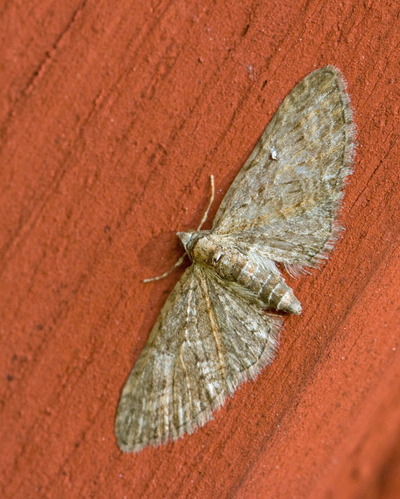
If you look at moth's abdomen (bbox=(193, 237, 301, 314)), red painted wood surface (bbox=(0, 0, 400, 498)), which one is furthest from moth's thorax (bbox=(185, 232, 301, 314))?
red painted wood surface (bbox=(0, 0, 400, 498))

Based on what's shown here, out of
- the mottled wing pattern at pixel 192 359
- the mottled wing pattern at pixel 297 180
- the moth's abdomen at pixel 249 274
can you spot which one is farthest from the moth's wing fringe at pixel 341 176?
the mottled wing pattern at pixel 192 359

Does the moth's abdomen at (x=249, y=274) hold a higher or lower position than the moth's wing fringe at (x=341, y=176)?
lower

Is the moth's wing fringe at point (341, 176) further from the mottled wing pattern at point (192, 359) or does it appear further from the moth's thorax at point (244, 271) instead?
the mottled wing pattern at point (192, 359)

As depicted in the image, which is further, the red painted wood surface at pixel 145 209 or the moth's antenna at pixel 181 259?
the moth's antenna at pixel 181 259

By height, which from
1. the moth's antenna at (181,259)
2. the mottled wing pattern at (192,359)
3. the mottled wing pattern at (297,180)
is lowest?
the mottled wing pattern at (192,359)

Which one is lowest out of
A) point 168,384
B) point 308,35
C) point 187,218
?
point 168,384

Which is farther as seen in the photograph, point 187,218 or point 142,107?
point 187,218

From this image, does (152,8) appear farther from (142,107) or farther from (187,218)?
(187,218)

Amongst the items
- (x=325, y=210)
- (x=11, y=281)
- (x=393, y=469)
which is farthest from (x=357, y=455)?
(x=11, y=281)
